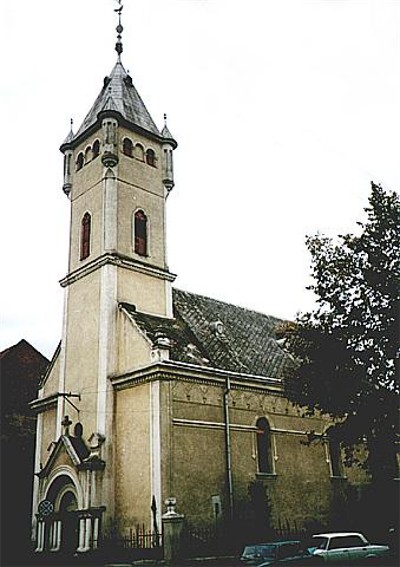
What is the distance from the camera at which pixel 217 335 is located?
3497 cm

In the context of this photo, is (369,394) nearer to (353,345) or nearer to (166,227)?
(353,345)

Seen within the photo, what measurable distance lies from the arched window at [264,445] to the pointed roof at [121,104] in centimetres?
1816

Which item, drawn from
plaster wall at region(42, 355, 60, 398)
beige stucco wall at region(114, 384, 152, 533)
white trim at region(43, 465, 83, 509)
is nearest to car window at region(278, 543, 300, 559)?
beige stucco wall at region(114, 384, 152, 533)

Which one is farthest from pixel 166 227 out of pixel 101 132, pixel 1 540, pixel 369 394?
pixel 1 540

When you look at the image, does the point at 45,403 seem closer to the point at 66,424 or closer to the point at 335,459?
the point at 66,424

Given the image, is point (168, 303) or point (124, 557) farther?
point (168, 303)

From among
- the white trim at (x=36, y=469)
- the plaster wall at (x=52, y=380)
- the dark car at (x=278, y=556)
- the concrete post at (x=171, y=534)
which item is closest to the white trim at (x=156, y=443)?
the concrete post at (x=171, y=534)

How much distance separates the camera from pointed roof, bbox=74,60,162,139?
36.8 metres

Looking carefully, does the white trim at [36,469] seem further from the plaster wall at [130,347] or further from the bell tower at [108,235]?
the plaster wall at [130,347]

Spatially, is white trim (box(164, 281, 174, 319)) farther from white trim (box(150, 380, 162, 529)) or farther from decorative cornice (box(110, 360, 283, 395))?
white trim (box(150, 380, 162, 529))

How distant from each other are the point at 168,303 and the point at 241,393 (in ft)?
21.0

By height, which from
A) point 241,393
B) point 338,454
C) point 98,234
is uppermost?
point 98,234

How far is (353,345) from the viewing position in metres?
24.1

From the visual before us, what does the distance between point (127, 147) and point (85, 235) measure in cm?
572
